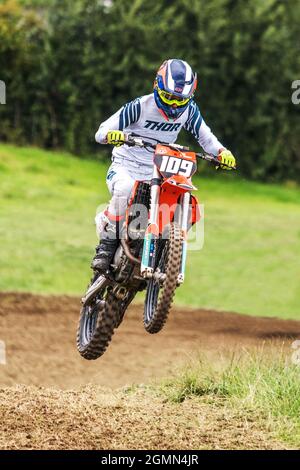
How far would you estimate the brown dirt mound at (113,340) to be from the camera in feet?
49.9

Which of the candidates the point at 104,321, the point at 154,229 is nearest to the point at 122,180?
the point at 154,229

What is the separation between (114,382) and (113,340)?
244 cm

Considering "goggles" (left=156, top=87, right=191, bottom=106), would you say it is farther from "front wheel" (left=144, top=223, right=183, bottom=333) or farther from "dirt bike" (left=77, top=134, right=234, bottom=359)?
"front wheel" (left=144, top=223, right=183, bottom=333)

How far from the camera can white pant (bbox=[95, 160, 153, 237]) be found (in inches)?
364

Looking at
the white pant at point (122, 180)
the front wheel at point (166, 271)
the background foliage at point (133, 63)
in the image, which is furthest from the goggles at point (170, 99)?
the background foliage at point (133, 63)

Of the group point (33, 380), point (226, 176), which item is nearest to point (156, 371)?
point (33, 380)

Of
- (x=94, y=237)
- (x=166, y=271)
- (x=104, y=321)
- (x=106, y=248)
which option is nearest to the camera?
(x=166, y=271)

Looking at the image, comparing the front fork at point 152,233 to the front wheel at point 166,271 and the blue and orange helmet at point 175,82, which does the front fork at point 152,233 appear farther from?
the blue and orange helmet at point 175,82

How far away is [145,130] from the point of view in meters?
9.21

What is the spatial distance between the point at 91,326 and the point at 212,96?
21.6m

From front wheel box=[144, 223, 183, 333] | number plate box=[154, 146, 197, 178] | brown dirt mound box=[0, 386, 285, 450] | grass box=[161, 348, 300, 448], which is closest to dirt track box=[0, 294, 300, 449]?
brown dirt mound box=[0, 386, 285, 450]

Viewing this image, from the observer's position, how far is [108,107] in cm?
3047

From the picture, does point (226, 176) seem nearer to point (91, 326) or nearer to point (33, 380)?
point (33, 380)

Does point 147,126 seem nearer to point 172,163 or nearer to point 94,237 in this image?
point 172,163
